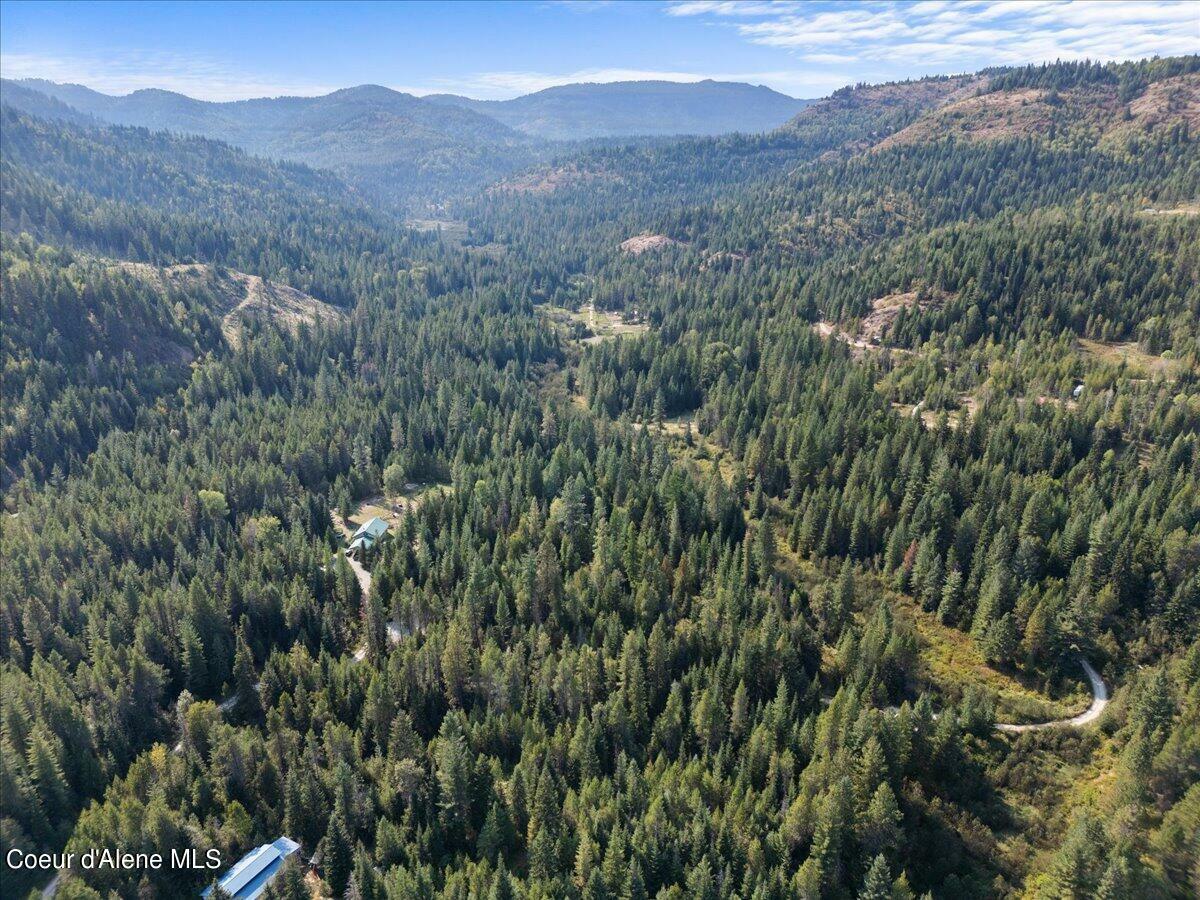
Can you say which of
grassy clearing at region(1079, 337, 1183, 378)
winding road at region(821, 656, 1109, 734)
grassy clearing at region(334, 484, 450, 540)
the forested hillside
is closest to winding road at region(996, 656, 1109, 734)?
winding road at region(821, 656, 1109, 734)

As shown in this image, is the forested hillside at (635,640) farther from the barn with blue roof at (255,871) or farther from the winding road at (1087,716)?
the barn with blue roof at (255,871)

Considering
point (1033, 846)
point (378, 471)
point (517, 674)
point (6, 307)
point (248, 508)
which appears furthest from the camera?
point (6, 307)

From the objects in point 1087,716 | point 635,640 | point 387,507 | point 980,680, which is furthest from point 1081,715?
point 387,507

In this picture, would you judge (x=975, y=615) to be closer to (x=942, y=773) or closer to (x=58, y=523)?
(x=942, y=773)

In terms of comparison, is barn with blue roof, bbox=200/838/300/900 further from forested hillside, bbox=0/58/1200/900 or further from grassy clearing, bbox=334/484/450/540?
grassy clearing, bbox=334/484/450/540

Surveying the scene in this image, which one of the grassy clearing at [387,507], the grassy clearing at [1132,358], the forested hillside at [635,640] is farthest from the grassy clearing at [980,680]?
the grassy clearing at [1132,358]

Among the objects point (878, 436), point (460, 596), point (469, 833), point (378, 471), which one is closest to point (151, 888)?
point (469, 833)
